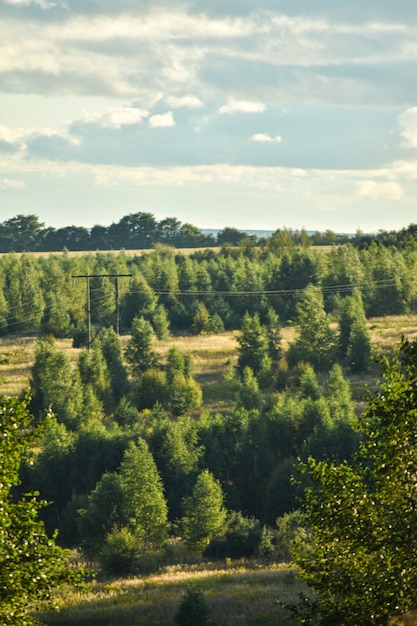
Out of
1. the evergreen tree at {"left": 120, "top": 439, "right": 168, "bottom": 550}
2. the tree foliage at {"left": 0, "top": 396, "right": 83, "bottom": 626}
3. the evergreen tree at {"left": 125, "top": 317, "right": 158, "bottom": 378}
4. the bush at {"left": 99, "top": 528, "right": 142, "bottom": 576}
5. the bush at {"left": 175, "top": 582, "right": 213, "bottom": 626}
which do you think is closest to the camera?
the tree foliage at {"left": 0, "top": 396, "right": 83, "bottom": 626}

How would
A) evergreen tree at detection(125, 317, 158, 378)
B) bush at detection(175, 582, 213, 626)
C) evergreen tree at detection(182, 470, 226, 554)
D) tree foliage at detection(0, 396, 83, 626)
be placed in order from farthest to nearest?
evergreen tree at detection(125, 317, 158, 378) < evergreen tree at detection(182, 470, 226, 554) < bush at detection(175, 582, 213, 626) < tree foliage at detection(0, 396, 83, 626)

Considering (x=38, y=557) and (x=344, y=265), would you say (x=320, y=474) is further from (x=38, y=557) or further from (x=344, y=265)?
(x=344, y=265)

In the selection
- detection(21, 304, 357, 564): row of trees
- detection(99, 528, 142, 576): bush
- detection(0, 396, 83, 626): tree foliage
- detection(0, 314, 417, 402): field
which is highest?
detection(0, 396, 83, 626): tree foliage

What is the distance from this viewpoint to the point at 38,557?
20.5 meters

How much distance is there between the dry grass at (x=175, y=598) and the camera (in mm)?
47000

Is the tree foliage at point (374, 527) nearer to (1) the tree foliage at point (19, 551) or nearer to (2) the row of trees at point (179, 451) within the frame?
(1) the tree foliage at point (19, 551)

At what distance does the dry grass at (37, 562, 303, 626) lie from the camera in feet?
154

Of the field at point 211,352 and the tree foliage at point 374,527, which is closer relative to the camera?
the tree foliage at point 374,527

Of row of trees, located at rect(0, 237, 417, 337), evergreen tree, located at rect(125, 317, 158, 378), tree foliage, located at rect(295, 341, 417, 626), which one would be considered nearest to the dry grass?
tree foliage, located at rect(295, 341, 417, 626)

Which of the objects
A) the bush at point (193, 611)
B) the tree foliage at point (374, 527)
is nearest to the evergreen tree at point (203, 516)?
the bush at point (193, 611)

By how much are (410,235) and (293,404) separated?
10920 cm

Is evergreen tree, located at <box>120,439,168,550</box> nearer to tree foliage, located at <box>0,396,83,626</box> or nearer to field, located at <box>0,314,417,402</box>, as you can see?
field, located at <box>0,314,417,402</box>

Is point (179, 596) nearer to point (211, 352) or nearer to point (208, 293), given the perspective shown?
point (211, 352)

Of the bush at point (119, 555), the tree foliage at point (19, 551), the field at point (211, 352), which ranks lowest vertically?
the bush at point (119, 555)
